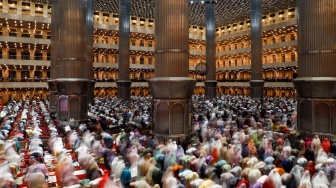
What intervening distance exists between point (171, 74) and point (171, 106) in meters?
1.28

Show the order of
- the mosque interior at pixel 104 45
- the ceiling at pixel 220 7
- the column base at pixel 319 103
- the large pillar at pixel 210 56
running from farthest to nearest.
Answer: the ceiling at pixel 220 7 < the mosque interior at pixel 104 45 < the large pillar at pixel 210 56 < the column base at pixel 319 103

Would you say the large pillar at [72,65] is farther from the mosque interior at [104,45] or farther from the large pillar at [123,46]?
the mosque interior at [104,45]

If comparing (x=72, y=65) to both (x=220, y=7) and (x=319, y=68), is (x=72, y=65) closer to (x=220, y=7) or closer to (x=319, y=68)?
(x=319, y=68)

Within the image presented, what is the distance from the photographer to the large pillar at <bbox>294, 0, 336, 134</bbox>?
36.7ft

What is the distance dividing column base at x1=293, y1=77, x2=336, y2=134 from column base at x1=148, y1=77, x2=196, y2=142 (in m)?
4.57

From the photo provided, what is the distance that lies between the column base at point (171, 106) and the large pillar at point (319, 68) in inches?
184

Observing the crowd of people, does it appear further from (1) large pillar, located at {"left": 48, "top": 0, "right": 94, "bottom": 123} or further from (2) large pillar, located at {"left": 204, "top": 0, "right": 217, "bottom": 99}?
(2) large pillar, located at {"left": 204, "top": 0, "right": 217, "bottom": 99}

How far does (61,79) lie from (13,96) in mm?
27891

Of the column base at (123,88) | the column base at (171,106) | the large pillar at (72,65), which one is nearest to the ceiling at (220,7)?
the column base at (123,88)

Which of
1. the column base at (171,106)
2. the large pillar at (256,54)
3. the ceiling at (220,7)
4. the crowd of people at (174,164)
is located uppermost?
the ceiling at (220,7)

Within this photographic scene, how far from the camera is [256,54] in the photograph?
30422mm

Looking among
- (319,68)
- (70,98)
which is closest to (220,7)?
(70,98)

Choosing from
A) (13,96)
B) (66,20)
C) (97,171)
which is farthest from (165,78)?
(13,96)

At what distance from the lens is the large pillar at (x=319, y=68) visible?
36.7 ft
